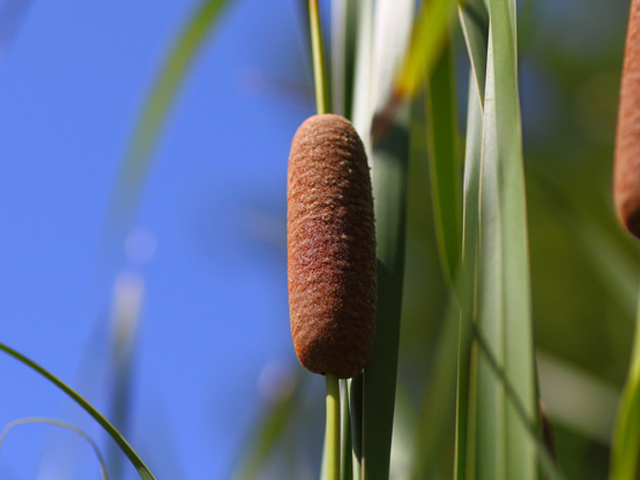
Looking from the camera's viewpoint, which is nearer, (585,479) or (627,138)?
(627,138)

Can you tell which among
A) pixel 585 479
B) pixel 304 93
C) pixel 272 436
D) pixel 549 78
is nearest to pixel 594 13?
pixel 549 78

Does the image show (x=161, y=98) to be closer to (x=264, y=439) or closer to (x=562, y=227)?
(x=264, y=439)

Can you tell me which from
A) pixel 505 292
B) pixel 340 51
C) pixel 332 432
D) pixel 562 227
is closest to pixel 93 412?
pixel 332 432

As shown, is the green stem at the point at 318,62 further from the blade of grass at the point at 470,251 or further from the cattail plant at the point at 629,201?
the cattail plant at the point at 629,201

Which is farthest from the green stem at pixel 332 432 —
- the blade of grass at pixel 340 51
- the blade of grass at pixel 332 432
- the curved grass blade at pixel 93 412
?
the blade of grass at pixel 340 51

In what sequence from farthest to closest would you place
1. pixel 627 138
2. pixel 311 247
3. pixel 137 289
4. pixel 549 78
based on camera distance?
pixel 549 78 → pixel 137 289 → pixel 311 247 → pixel 627 138

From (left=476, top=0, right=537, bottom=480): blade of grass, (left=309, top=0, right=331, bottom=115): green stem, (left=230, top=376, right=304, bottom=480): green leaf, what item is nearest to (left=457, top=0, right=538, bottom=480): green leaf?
(left=476, top=0, right=537, bottom=480): blade of grass

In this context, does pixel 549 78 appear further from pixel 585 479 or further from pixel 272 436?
pixel 272 436
